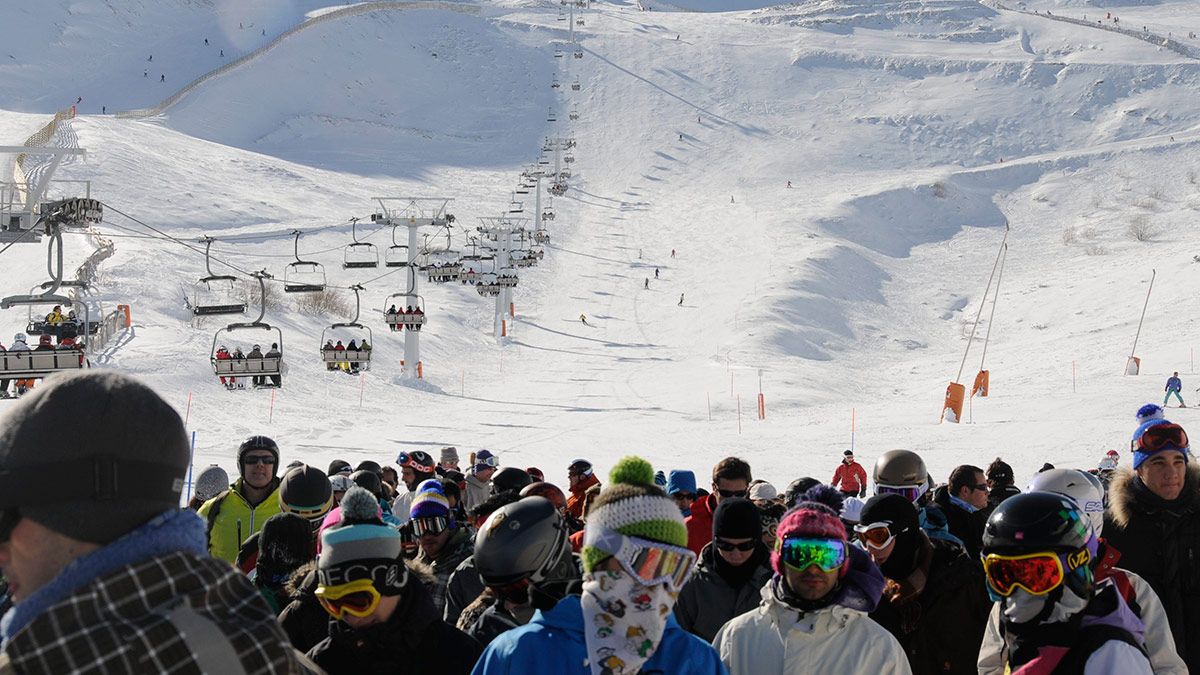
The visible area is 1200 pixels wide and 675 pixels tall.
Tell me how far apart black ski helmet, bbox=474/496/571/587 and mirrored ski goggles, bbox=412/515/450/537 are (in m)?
2.05

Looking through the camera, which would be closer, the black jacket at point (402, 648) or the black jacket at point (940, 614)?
the black jacket at point (402, 648)

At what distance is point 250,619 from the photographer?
1.84 metres

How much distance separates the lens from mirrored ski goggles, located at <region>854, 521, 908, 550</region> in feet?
16.1

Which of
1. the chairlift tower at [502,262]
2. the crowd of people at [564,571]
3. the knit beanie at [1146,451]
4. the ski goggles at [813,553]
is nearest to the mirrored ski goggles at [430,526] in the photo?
the crowd of people at [564,571]

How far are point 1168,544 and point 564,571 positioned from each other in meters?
2.96

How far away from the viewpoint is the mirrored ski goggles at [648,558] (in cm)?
308

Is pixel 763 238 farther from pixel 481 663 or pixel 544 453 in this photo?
pixel 481 663

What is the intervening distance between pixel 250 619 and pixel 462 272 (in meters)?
43.0

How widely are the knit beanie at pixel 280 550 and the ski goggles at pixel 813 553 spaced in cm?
216

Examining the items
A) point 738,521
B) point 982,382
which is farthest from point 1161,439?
point 982,382

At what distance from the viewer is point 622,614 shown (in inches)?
121

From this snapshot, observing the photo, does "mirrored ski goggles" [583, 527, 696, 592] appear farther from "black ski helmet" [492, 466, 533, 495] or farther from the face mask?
"black ski helmet" [492, 466, 533, 495]

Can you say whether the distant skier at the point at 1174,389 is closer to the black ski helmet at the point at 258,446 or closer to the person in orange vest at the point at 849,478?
the person in orange vest at the point at 849,478

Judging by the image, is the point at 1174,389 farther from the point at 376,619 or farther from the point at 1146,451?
the point at 376,619
